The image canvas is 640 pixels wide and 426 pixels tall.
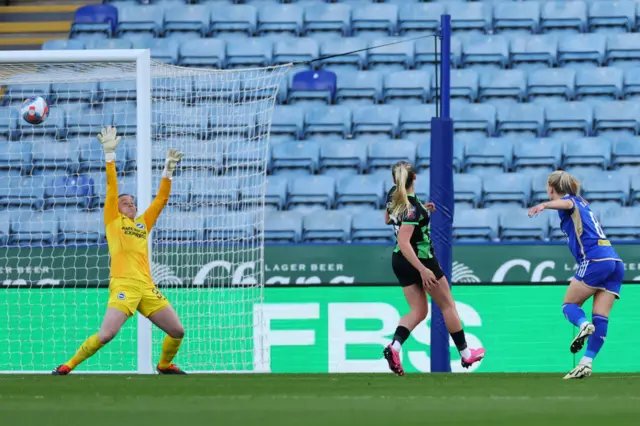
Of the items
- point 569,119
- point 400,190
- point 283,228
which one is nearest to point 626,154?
point 569,119

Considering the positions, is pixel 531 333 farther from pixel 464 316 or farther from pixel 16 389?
pixel 16 389

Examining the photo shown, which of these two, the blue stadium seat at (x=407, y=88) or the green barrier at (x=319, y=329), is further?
the blue stadium seat at (x=407, y=88)

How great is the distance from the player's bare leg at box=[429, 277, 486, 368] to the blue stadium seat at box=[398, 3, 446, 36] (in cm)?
805

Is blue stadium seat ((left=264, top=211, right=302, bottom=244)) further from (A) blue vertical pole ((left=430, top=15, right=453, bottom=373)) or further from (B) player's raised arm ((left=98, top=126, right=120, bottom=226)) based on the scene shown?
(B) player's raised arm ((left=98, top=126, right=120, bottom=226))

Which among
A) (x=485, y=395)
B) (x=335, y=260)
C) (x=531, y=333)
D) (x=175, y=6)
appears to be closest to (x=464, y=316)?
(x=531, y=333)

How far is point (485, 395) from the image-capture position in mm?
6332

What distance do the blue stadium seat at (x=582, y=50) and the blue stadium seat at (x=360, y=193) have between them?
3884 mm

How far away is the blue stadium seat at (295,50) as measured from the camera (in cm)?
1537

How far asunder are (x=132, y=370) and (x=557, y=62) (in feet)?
27.2

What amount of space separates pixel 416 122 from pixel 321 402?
905 cm

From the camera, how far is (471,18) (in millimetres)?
16141

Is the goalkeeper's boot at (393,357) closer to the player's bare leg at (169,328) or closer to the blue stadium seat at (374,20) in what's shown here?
the player's bare leg at (169,328)

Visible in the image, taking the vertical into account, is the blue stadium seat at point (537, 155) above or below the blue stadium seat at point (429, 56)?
below

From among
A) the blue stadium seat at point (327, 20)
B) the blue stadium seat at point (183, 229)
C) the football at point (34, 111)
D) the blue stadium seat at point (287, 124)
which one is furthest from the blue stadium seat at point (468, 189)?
the football at point (34, 111)
